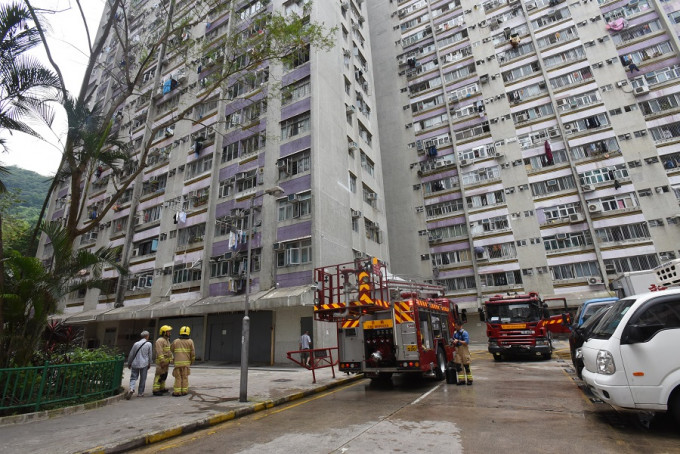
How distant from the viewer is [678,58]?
27.4m

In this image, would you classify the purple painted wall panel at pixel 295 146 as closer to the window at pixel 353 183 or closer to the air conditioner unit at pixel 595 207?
the window at pixel 353 183

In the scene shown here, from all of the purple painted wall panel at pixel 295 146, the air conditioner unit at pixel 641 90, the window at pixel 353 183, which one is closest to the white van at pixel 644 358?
the purple painted wall panel at pixel 295 146

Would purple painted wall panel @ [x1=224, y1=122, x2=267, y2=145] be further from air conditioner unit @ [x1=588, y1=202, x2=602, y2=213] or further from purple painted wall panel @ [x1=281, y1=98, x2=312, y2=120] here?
air conditioner unit @ [x1=588, y1=202, x2=602, y2=213]

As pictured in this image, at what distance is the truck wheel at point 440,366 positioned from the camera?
11.6 m

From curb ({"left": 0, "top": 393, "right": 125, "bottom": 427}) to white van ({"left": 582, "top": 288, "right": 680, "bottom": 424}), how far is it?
10.1 metres

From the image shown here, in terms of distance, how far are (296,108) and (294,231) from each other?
356 inches

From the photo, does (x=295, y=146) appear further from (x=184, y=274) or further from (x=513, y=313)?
(x=513, y=313)

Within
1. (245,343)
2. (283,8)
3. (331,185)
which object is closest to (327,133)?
(331,185)

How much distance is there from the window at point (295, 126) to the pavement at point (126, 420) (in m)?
17.4

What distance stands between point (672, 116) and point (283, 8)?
31.4m

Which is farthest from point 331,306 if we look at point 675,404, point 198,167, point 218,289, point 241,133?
point 198,167

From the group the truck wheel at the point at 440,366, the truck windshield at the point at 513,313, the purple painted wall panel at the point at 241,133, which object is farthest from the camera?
the purple painted wall panel at the point at 241,133

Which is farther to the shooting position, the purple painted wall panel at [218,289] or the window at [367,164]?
the window at [367,164]

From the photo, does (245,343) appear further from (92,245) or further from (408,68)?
(408,68)
